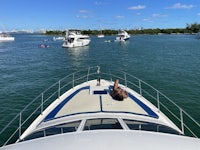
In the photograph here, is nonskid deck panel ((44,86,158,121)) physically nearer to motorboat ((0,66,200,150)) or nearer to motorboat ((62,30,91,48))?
motorboat ((0,66,200,150))

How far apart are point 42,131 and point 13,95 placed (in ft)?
37.8

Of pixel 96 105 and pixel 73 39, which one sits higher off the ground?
pixel 73 39

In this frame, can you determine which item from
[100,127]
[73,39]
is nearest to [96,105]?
[100,127]

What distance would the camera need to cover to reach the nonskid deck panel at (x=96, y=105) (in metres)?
7.47

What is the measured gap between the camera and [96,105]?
783 cm

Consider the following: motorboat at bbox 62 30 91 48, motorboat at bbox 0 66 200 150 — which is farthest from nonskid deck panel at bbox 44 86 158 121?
motorboat at bbox 62 30 91 48

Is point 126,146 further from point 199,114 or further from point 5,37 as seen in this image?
point 5,37

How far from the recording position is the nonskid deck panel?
24.5 feet

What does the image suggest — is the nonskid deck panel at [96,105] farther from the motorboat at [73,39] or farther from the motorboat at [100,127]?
the motorboat at [73,39]

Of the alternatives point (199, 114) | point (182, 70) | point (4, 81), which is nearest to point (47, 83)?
point (4, 81)

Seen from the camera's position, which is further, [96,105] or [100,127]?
[96,105]

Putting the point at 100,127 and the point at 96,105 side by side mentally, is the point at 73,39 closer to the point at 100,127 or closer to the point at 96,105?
→ the point at 96,105

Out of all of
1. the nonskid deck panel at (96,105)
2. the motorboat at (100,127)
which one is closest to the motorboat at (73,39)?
the motorboat at (100,127)

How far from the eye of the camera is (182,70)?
2616 cm
